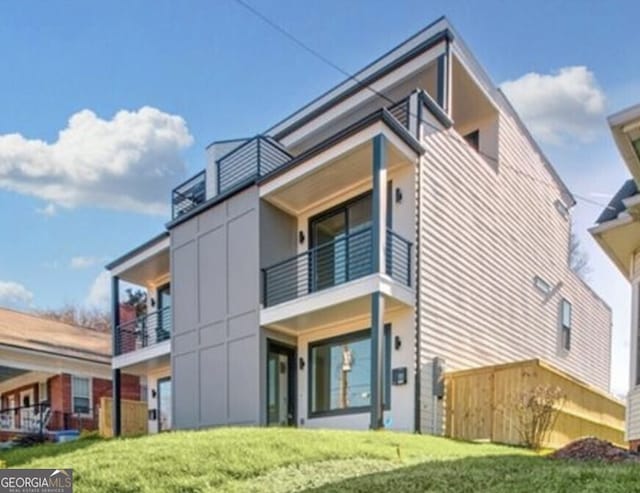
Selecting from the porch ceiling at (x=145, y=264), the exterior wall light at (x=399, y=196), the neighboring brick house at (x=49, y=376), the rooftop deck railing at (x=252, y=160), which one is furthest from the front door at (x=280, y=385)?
the neighboring brick house at (x=49, y=376)

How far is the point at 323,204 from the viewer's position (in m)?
13.9

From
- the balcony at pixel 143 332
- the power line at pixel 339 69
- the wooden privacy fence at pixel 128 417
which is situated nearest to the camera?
the power line at pixel 339 69

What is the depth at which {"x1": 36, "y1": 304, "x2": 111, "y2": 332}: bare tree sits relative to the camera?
127ft

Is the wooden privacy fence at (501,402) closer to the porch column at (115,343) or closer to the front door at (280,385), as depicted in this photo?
the front door at (280,385)

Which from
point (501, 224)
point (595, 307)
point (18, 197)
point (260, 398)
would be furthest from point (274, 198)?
point (595, 307)

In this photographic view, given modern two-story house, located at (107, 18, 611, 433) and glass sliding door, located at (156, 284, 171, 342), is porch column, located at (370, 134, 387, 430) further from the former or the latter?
glass sliding door, located at (156, 284, 171, 342)

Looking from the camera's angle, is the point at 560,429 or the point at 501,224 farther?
the point at 501,224

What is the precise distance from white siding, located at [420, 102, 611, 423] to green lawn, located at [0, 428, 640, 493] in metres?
4.02

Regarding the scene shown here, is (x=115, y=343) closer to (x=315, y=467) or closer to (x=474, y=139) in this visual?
(x=474, y=139)

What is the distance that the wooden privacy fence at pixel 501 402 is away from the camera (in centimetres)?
1088

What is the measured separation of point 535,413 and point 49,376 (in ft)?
62.1

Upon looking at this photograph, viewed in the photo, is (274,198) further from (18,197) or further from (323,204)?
(18,197)

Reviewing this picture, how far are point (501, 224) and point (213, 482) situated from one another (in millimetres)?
11328

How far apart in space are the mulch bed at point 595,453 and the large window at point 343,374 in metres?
4.15
